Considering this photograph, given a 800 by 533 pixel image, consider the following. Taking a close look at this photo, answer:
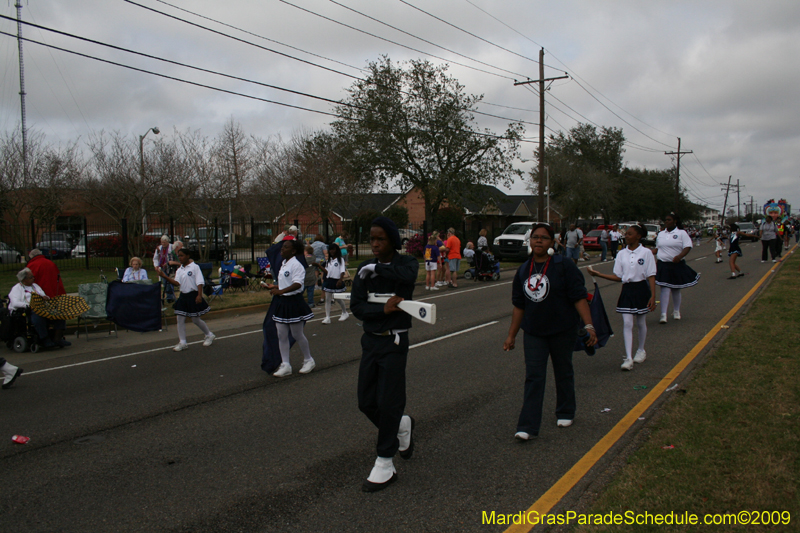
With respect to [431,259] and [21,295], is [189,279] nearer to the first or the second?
[21,295]

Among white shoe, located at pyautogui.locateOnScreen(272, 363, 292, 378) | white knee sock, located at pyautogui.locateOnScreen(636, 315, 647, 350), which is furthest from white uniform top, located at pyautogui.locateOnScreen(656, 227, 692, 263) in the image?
white shoe, located at pyautogui.locateOnScreen(272, 363, 292, 378)

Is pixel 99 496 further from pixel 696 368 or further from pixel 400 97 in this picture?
pixel 400 97

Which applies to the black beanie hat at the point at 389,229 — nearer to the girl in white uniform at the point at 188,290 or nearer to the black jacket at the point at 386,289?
the black jacket at the point at 386,289

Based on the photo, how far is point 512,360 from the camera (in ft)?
24.7

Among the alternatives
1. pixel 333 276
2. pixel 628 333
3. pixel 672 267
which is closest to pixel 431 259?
pixel 333 276

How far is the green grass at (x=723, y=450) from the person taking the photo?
3.43 meters

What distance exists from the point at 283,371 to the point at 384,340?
348cm

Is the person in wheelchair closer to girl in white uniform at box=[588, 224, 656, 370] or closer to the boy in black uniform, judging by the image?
the boy in black uniform

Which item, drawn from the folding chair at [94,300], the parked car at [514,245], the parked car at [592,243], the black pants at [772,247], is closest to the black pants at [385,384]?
the folding chair at [94,300]

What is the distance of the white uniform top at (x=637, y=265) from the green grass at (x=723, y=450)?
123 centimetres

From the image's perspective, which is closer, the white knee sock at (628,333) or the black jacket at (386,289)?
the black jacket at (386,289)

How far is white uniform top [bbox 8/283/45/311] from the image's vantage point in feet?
29.9

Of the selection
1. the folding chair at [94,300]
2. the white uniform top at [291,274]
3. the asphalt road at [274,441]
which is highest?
the white uniform top at [291,274]

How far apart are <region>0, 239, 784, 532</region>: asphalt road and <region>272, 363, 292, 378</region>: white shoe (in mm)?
116
